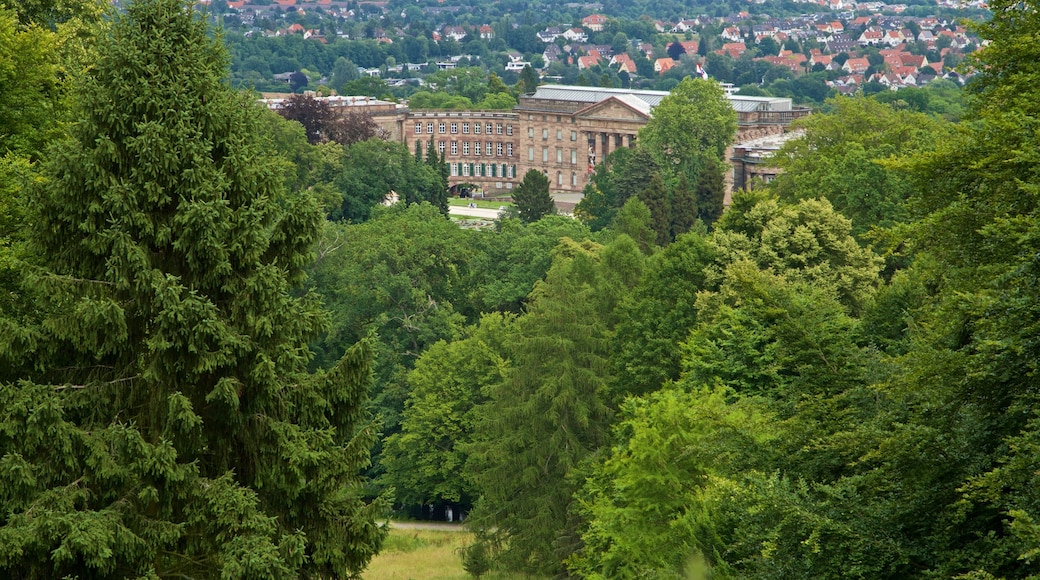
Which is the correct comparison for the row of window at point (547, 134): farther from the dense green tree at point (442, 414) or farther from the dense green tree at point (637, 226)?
the dense green tree at point (442, 414)

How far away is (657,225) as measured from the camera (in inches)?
3578

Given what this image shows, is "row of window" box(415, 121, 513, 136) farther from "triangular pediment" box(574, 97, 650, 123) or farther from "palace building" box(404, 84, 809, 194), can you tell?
"triangular pediment" box(574, 97, 650, 123)

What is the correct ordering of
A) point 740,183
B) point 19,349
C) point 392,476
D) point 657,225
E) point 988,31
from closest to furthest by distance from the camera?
point 19,349
point 988,31
point 392,476
point 657,225
point 740,183

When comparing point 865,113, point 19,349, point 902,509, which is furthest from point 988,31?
point 865,113

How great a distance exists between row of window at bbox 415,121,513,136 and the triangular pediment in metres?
16.7

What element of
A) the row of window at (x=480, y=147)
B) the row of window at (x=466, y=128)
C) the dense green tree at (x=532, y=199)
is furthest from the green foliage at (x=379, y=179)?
the row of window at (x=466, y=128)

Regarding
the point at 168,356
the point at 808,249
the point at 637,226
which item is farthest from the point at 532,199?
the point at 168,356

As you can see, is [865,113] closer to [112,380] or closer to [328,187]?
[328,187]

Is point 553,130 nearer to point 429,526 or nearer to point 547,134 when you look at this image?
point 547,134

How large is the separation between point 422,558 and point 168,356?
106 feet

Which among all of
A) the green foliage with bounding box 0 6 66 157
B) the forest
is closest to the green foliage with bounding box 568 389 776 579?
the forest

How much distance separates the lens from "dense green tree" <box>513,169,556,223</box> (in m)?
102

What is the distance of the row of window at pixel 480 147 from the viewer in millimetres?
173500

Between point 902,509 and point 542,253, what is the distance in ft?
193
